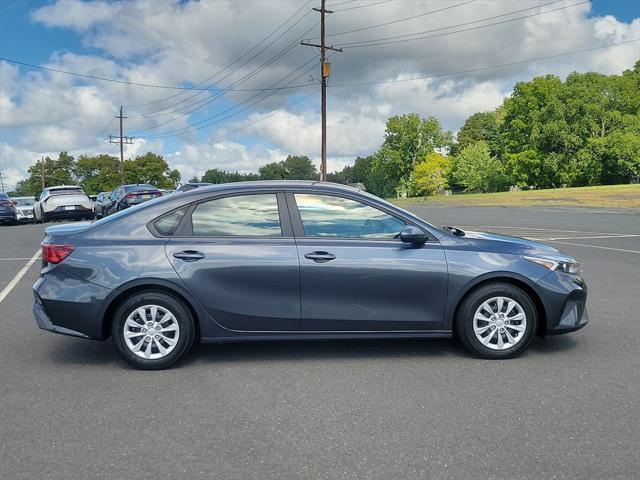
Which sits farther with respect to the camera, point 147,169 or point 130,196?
point 147,169

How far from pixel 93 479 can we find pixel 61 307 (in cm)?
213

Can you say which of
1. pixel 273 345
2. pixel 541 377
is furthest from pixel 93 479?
pixel 541 377

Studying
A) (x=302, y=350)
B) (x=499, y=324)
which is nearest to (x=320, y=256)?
(x=302, y=350)

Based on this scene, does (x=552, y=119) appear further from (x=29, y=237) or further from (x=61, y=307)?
(x=61, y=307)

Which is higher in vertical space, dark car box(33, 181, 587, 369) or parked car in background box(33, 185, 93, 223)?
parked car in background box(33, 185, 93, 223)

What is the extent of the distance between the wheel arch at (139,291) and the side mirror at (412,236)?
1.80 metres

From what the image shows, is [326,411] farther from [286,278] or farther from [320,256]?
[320,256]

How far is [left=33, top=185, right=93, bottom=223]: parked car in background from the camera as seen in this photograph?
987 inches

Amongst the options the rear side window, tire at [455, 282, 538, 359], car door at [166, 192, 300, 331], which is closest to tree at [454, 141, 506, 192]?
tire at [455, 282, 538, 359]

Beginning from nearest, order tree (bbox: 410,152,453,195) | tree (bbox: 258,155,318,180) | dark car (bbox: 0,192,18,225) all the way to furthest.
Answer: dark car (bbox: 0,192,18,225), tree (bbox: 410,152,453,195), tree (bbox: 258,155,318,180)

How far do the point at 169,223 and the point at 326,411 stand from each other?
212cm

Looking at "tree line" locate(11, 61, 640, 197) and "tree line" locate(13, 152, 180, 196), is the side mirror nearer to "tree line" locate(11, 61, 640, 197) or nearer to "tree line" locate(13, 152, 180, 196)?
"tree line" locate(11, 61, 640, 197)

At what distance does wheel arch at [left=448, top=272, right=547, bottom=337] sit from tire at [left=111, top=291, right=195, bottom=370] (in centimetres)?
223

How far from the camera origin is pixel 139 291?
15.8 feet
